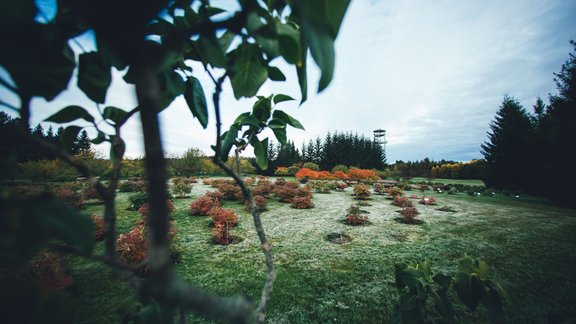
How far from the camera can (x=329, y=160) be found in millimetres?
50281

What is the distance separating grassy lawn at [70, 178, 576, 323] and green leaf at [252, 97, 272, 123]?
1674mm

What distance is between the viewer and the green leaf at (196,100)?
0.70 meters

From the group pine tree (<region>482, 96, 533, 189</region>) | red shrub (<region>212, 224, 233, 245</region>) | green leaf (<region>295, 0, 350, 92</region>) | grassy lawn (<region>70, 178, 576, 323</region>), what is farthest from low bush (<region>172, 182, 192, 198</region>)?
pine tree (<region>482, 96, 533, 189</region>)

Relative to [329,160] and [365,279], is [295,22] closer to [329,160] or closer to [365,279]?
[365,279]

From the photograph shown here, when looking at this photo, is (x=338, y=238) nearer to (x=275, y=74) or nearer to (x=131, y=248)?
(x=131, y=248)

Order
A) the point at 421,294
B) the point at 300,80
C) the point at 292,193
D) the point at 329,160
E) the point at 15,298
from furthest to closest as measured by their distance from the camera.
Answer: the point at 329,160 < the point at 292,193 < the point at 421,294 < the point at 300,80 < the point at 15,298

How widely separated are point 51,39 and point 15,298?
462 mm

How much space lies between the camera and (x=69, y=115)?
562 millimetres

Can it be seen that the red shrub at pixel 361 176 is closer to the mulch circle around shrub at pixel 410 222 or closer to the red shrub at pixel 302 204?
the red shrub at pixel 302 204

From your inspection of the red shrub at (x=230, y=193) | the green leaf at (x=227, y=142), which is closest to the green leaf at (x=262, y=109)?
the green leaf at (x=227, y=142)

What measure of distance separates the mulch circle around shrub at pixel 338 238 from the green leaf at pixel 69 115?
582cm

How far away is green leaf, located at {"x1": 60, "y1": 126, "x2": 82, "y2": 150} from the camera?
62 centimetres

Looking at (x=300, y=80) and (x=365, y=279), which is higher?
(x=300, y=80)

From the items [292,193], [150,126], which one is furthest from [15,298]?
[292,193]
